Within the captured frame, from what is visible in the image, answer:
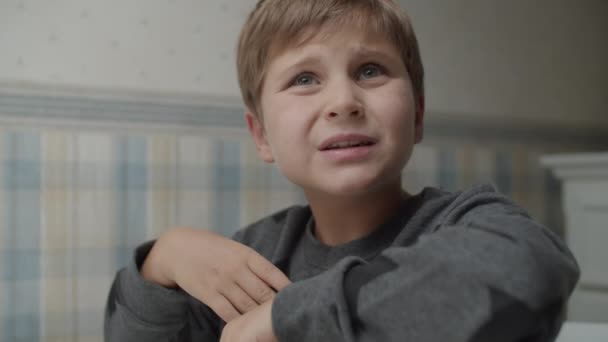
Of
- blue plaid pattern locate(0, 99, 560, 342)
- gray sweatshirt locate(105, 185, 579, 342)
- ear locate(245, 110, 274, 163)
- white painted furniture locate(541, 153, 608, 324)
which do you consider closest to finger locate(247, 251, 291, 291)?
gray sweatshirt locate(105, 185, 579, 342)

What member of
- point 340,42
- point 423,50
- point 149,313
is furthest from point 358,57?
point 423,50

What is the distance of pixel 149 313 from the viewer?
88 centimetres

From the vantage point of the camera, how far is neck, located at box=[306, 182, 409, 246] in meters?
0.86

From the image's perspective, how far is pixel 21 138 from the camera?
1470mm

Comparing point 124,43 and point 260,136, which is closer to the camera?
point 260,136

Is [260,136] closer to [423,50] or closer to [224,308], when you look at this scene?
[224,308]

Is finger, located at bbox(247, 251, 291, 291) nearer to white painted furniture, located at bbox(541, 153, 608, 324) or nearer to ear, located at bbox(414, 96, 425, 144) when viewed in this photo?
ear, located at bbox(414, 96, 425, 144)

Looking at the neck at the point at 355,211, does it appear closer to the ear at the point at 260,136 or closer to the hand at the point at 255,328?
the ear at the point at 260,136

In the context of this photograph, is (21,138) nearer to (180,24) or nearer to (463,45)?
(180,24)

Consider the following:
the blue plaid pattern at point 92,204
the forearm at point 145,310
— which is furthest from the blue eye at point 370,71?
the blue plaid pattern at point 92,204

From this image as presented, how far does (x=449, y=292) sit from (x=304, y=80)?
0.39 meters

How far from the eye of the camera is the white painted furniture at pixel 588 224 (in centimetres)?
181

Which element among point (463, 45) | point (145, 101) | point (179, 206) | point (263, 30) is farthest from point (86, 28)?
point (463, 45)

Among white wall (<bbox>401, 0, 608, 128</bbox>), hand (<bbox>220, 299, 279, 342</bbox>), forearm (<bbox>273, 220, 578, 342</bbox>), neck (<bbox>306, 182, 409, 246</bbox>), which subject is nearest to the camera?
forearm (<bbox>273, 220, 578, 342</bbox>)
